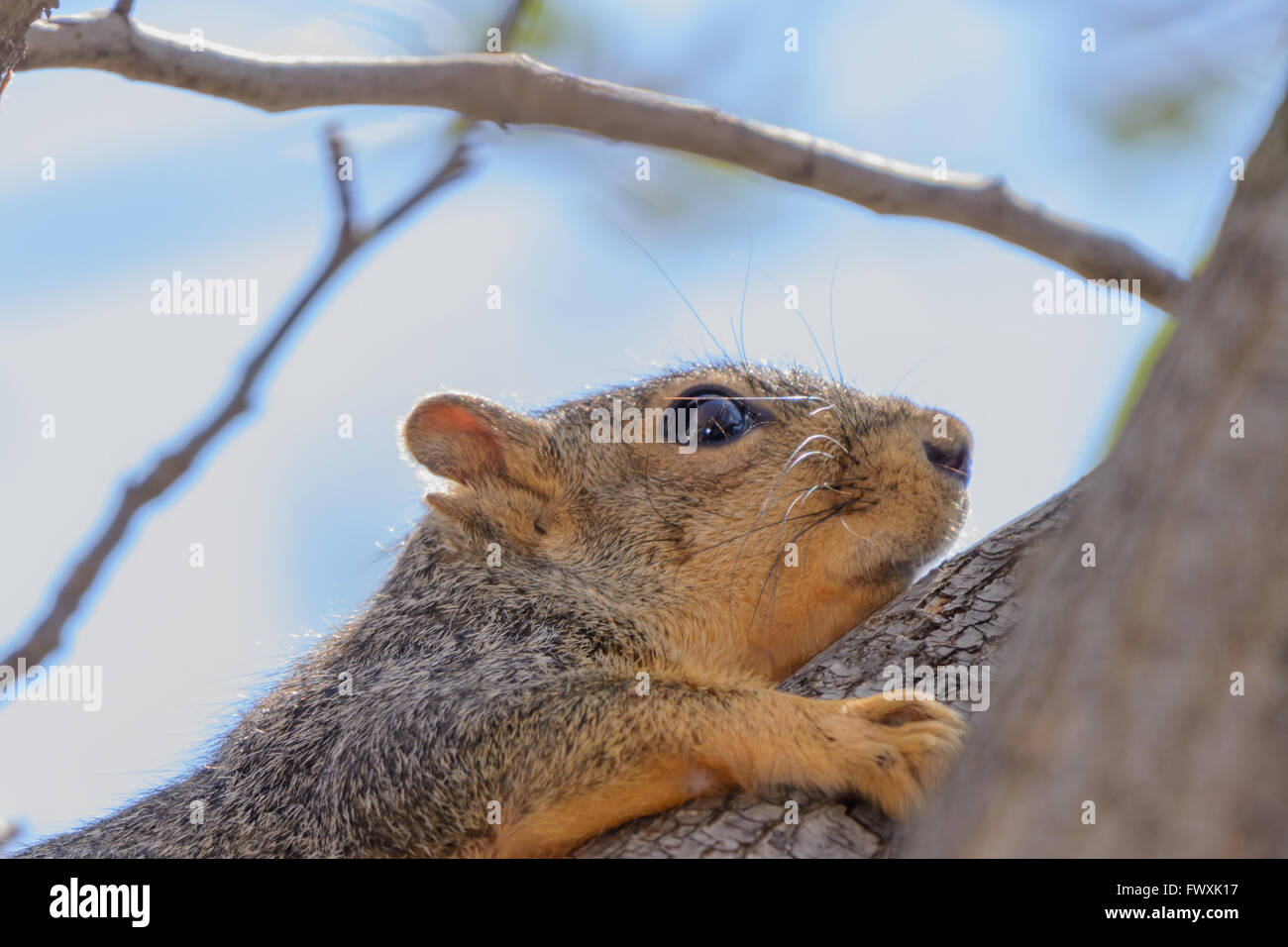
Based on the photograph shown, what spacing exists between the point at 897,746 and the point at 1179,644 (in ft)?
5.08

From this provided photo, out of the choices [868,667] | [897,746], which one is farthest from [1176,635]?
[868,667]

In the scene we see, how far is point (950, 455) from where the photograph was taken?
424 cm

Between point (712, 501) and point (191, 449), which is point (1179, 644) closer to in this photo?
point (712, 501)

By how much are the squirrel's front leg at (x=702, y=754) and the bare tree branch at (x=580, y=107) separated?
2052mm

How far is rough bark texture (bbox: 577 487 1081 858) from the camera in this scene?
2.70 meters

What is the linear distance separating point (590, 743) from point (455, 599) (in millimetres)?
1051

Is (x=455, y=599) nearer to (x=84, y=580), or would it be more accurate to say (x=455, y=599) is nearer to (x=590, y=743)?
(x=590, y=743)

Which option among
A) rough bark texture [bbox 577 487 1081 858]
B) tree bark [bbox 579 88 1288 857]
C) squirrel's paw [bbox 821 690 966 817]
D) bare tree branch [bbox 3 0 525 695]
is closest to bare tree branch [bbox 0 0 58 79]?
bare tree branch [bbox 3 0 525 695]

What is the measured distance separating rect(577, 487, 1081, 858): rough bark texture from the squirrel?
0.08m

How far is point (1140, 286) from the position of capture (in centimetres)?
482

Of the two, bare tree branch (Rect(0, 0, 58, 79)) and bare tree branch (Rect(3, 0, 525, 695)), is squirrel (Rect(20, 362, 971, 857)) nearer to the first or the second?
bare tree branch (Rect(3, 0, 525, 695))

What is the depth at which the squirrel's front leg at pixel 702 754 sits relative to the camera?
9.33 ft
